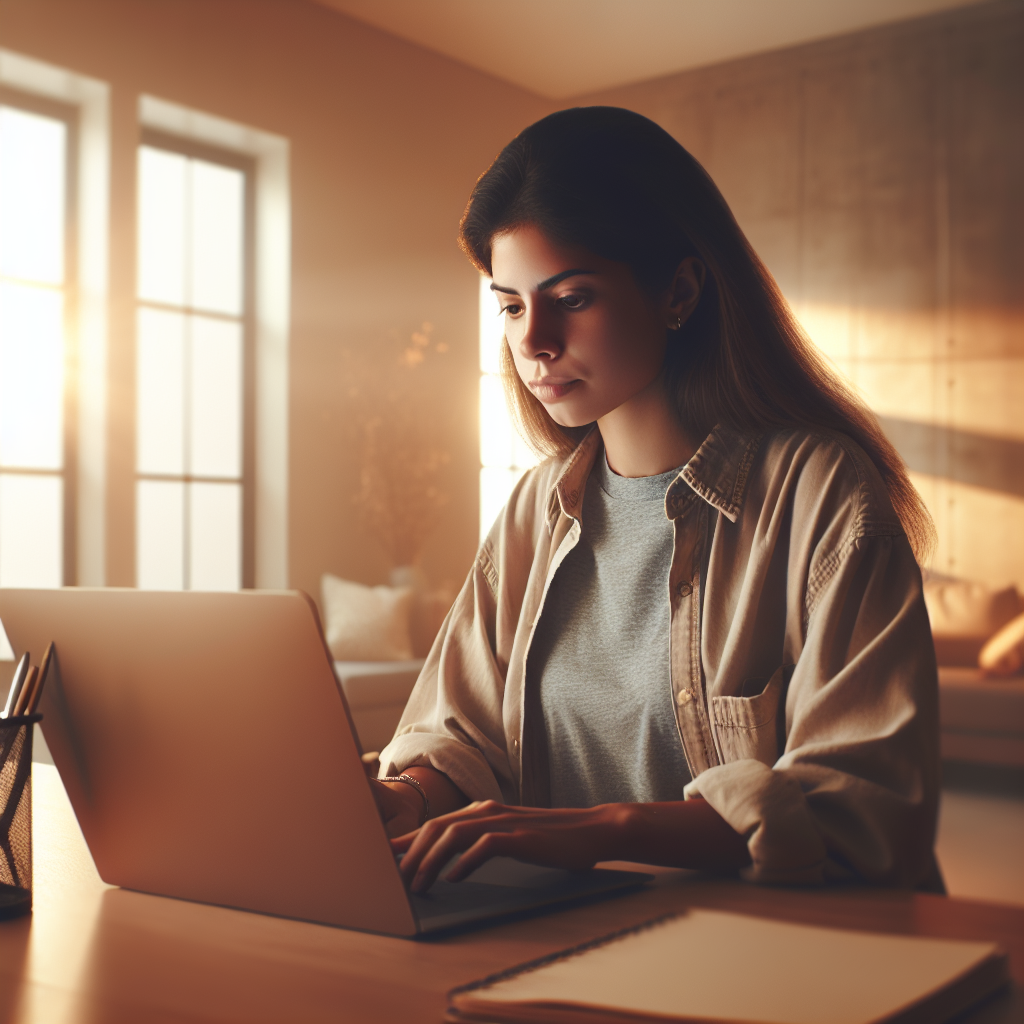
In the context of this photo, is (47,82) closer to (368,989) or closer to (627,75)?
(627,75)

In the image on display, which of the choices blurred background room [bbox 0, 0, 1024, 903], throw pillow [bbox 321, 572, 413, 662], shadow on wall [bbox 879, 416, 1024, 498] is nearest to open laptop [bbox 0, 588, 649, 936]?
blurred background room [bbox 0, 0, 1024, 903]

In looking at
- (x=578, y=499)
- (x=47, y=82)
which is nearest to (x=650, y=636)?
(x=578, y=499)

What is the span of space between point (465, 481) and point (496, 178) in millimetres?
6159

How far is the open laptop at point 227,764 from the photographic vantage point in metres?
0.73

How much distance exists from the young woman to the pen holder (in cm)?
33

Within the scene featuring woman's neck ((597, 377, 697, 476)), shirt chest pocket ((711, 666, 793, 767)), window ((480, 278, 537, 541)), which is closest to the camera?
shirt chest pocket ((711, 666, 793, 767))

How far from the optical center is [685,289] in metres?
1.37

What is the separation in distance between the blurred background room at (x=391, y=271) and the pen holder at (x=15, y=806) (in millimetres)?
4085

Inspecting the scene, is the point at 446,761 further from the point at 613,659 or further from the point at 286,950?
the point at 286,950

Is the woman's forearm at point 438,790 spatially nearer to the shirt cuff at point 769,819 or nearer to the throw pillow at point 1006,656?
the shirt cuff at point 769,819

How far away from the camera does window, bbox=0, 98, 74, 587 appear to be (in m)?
5.33

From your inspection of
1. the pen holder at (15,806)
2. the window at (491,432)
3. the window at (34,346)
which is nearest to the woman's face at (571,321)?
the pen holder at (15,806)

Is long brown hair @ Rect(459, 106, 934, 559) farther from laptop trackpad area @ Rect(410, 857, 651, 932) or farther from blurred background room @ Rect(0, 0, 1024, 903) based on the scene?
blurred background room @ Rect(0, 0, 1024, 903)

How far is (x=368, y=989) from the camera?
2.11ft
